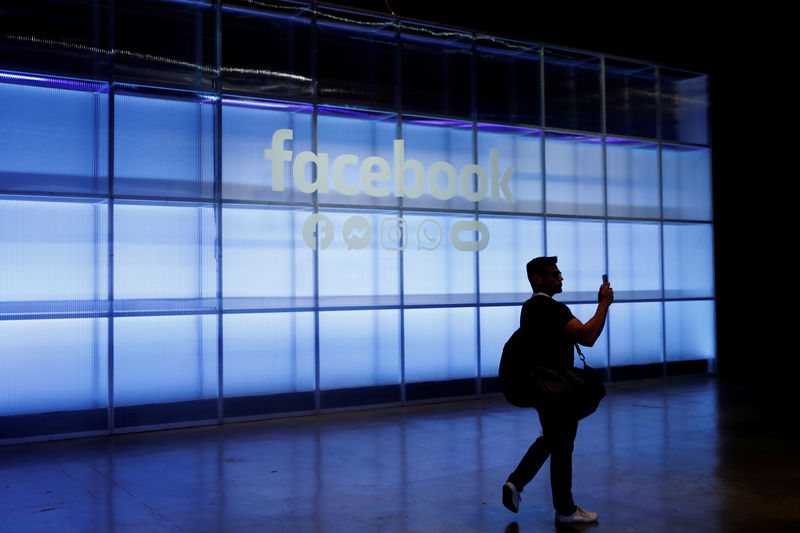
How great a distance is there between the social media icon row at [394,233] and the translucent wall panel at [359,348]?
1.02 metres

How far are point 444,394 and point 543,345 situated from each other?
6.70 m

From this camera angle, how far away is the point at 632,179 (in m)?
14.1

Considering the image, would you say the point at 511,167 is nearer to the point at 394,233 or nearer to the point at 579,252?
the point at 579,252

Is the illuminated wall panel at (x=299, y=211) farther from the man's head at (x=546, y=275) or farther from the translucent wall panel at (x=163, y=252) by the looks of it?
the man's head at (x=546, y=275)

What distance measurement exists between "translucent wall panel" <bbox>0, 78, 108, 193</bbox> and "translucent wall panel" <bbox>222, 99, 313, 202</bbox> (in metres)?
1.58

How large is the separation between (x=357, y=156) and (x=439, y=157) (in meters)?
1.41

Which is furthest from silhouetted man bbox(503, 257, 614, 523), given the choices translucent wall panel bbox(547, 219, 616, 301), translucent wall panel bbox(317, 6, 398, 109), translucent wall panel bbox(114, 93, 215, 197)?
translucent wall panel bbox(547, 219, 616, 301)

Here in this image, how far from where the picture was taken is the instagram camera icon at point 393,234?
37.9 feet

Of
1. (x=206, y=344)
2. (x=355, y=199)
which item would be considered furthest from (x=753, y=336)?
(x=206, y=344)

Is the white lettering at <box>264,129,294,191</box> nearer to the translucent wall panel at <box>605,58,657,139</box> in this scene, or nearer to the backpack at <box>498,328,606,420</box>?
the backpack at <box>498,328,606,420</box>

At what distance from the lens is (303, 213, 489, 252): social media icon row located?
36.2 feet

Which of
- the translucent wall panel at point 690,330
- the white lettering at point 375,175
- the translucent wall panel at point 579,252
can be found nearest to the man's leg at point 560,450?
the white lettering at point 375,175

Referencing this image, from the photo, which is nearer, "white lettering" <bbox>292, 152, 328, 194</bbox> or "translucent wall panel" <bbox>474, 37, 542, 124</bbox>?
"white lettering" <bbox>292, 152, 328, 194</bbox>

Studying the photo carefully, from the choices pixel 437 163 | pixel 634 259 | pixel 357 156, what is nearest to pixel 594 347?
pixel 634 259
